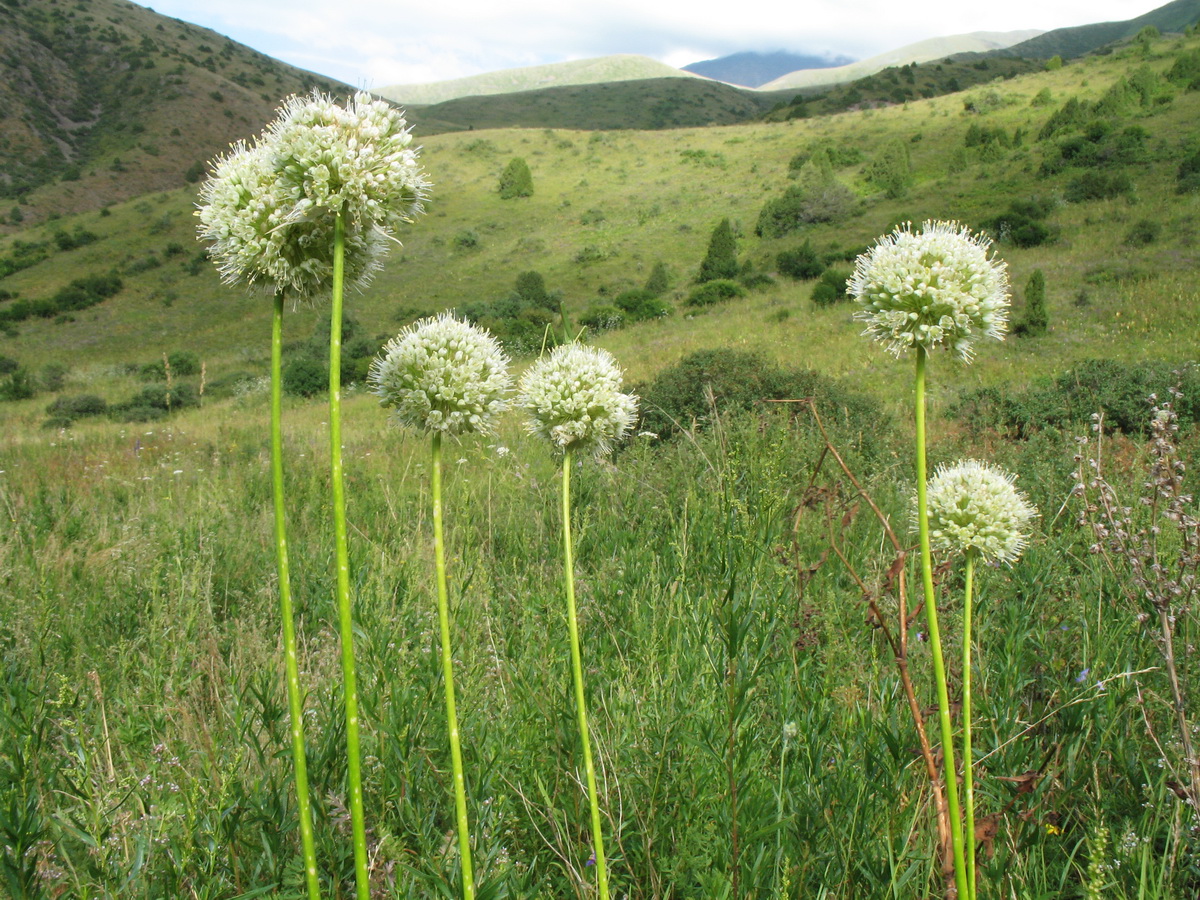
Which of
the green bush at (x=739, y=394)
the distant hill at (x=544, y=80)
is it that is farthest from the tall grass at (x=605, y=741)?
the distant hill at (x=544, y=80)

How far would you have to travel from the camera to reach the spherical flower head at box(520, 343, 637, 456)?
1.79 metres

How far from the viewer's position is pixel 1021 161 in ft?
98.6

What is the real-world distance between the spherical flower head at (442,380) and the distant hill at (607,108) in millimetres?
88027

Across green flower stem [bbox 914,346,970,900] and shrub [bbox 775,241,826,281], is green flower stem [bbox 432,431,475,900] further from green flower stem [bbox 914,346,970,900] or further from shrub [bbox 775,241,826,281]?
shrub [bbox 775,241,826,281]

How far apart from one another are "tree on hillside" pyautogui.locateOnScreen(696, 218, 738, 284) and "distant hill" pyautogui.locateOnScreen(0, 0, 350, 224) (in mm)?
43735

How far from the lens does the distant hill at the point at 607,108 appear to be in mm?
89000

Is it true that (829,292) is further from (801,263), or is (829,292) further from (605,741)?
(605,741)

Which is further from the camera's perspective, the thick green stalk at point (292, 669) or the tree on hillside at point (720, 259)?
the tree on hillside at point (720, 259)

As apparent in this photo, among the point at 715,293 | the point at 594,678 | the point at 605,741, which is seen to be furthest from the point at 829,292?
the point at 605,741

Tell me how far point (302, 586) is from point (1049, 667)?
13.0ft

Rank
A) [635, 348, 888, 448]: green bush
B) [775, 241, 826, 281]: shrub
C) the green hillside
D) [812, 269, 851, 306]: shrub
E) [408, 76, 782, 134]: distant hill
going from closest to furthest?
1. [635, 348, 888, 448]: green bush
2. the green hillside
3. [812, 269, 851, 306]: shrub
4. [775, 241, 826, 281]: shrub
5. [408, 76, 782, 134]: distant hill

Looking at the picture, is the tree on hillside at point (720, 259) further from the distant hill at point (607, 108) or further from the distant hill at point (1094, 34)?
the distant hill at point (1094, 34)

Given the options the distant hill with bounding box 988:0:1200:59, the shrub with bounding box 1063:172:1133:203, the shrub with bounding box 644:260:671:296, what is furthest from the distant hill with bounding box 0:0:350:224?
the distant hill with bounding box 988:0:1200:59

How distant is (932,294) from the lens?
1606mm
